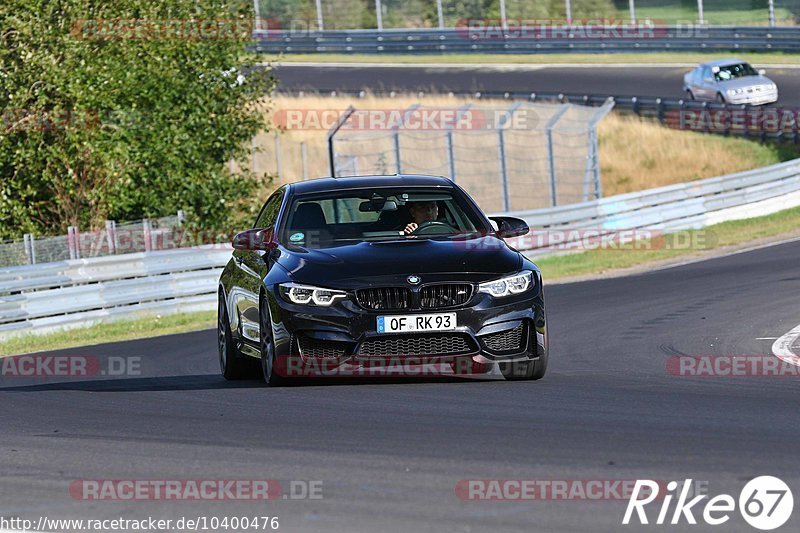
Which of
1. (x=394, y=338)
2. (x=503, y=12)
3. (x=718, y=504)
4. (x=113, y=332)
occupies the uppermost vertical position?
(x=718, y=504)

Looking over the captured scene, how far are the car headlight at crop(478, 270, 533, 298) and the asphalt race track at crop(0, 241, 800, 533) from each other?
24.9 inches

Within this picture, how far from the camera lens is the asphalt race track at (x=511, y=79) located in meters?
48.9

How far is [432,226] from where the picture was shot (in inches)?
436

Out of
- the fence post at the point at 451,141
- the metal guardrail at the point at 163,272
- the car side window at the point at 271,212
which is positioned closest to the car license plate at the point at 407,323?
the car side window at the point at 271,212

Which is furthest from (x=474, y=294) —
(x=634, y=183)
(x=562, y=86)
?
(x=562, y=86)

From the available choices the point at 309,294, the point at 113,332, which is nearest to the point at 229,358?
the point at 309,294

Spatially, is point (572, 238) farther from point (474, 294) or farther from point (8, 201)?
point (474, 294)

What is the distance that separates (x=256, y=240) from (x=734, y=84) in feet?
110

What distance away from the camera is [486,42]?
59312 mm

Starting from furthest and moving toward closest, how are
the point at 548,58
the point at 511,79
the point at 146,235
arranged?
1. the point at 548,58
2. the point at 511,79
3. the point at 146,235

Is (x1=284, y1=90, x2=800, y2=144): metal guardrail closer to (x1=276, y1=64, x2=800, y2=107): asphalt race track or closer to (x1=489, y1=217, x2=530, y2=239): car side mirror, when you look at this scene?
(x1=276, y1=64, x2=800, y2=107): asphalt race track

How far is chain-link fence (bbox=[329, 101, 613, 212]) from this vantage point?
1153 inches

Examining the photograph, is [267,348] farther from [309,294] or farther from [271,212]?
[271,212]

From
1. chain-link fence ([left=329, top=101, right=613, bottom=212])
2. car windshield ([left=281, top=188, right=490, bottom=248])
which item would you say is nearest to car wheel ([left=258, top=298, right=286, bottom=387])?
car windshield ([left=281, top=188, right=490, bottom=248])
